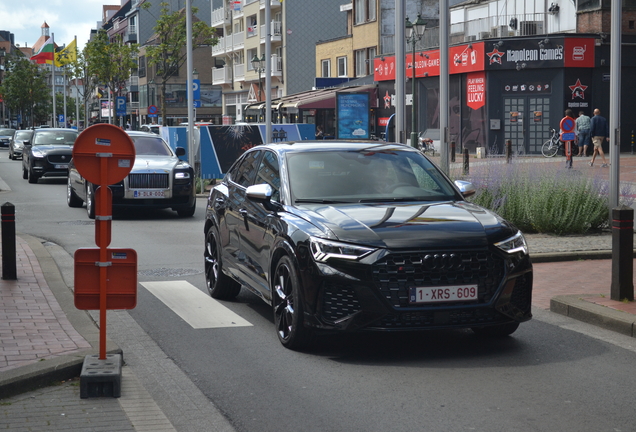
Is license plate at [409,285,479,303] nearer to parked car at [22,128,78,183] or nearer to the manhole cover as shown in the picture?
the manhole cover

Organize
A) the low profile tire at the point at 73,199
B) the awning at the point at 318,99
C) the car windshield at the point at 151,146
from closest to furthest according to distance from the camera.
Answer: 1. the car windshield at the point at 151,146
2. the low profile tire at the point at 73,199
3. the awning at the point at 318,99

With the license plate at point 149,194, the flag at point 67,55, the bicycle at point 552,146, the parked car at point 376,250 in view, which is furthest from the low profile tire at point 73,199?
the flag at point 67,55

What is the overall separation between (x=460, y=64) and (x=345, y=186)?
36.6 meters

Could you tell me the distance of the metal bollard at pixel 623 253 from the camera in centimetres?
810

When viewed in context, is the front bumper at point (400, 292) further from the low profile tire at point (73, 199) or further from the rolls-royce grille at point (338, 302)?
the low profile tire at point (73, 199)

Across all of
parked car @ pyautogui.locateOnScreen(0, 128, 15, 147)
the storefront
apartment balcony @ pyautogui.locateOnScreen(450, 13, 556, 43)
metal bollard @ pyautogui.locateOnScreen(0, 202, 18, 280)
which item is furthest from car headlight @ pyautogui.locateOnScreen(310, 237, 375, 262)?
parked car @ pyautogui.locateOnScreen(0, 128, 15, 147)

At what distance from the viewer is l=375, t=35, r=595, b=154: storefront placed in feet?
128

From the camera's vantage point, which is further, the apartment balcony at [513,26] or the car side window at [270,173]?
the apartment balcony at [513,26]

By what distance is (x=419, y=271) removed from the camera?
6.35 m

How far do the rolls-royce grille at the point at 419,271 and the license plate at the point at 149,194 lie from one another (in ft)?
38.0

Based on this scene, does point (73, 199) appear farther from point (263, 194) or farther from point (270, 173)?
point (263, 194)

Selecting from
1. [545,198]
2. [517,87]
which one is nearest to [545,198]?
[545,198]

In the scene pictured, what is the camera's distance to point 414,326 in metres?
6.43

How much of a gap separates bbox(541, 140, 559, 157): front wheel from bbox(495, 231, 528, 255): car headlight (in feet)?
104
